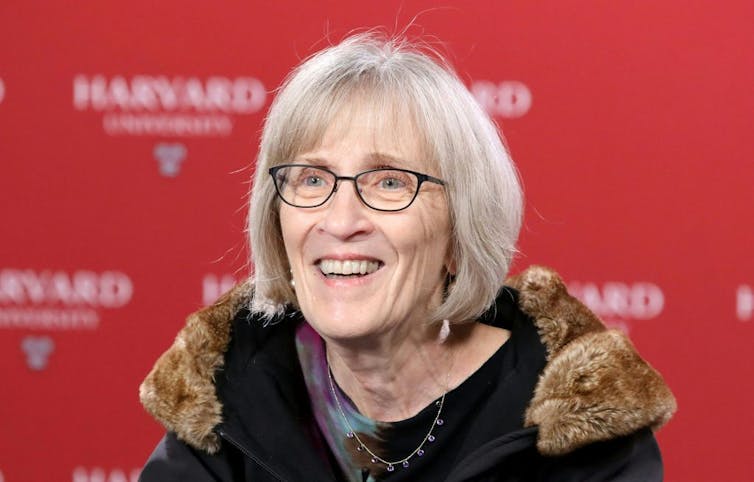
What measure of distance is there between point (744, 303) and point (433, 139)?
1.38 m

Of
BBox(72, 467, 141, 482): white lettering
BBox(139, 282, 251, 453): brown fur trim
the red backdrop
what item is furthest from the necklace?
BBox(72, 467, 141, 482): white lettering

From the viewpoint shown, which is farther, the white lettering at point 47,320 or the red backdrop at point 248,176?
the white lettering at point 47,320

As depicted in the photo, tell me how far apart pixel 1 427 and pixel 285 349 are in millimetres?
1402

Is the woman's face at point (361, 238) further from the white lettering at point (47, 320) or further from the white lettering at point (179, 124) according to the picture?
the white lettering at point (47, 320)

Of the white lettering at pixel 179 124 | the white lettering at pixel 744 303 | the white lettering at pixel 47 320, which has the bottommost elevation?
the white lettering at pixel 47 320

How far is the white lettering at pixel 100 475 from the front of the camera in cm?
287

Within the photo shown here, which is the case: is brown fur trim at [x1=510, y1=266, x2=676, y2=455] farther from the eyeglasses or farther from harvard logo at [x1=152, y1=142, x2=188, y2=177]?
harvard logo at [x1=152, y1=142, x2=188, y2=177]

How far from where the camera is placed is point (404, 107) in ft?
5.18

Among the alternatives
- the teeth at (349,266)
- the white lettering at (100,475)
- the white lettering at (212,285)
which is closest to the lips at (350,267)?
the teeth at (349,266)

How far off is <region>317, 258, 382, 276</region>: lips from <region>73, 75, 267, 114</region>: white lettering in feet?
4.04

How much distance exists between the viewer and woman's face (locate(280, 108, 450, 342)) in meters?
1.56

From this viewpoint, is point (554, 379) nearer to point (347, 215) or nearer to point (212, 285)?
point (347, 215)

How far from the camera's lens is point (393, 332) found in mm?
1640

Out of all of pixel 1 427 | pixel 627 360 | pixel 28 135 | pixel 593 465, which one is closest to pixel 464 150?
pixel 627 360
